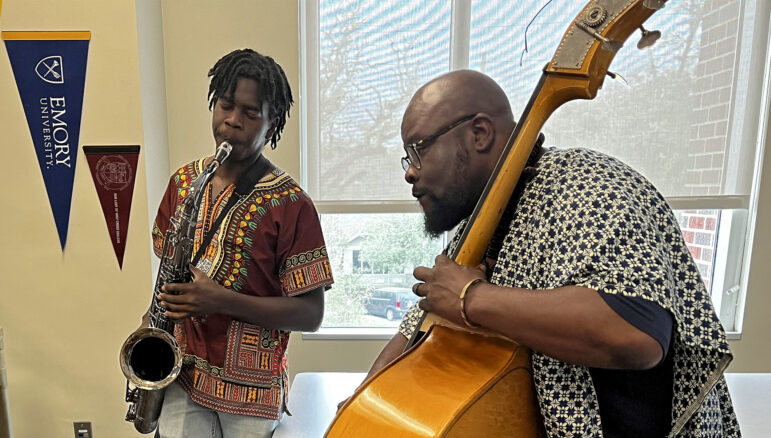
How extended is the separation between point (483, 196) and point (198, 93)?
213cm

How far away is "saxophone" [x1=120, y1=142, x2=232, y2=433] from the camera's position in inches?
50.2

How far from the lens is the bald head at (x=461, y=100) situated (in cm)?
107

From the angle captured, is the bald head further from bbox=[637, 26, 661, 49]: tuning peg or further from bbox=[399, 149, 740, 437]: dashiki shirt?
bbox=[637, 26, 661, 49]: tuning peg

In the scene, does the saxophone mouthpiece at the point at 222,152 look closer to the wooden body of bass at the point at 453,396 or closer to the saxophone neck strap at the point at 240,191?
the saxophone neck strap at the point at 240,191

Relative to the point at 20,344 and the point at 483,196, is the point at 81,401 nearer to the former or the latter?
the point at 20,344

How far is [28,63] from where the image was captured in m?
2.04

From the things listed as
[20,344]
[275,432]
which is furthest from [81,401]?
[275,432]

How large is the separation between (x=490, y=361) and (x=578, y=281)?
0.79ft

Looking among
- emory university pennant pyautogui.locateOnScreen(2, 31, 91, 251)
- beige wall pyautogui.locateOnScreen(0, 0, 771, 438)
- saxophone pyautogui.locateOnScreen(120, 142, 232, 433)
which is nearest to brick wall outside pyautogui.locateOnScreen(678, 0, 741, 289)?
beige wall pyautogui.locateOnScreen(0, 0, 771, 438)

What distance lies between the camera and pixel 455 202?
1.12 meters

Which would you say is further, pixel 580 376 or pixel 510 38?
pixel 510 38

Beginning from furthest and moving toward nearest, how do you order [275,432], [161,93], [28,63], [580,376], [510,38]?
[510,38] → [161,93] → [28,63] → [275,432] → [580,376]

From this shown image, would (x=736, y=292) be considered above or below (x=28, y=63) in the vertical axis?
below

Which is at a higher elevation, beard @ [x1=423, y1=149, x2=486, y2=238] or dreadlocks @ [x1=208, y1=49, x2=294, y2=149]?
dreadlocks @ [x1=208, y1=49, x2=294, y2=149]
